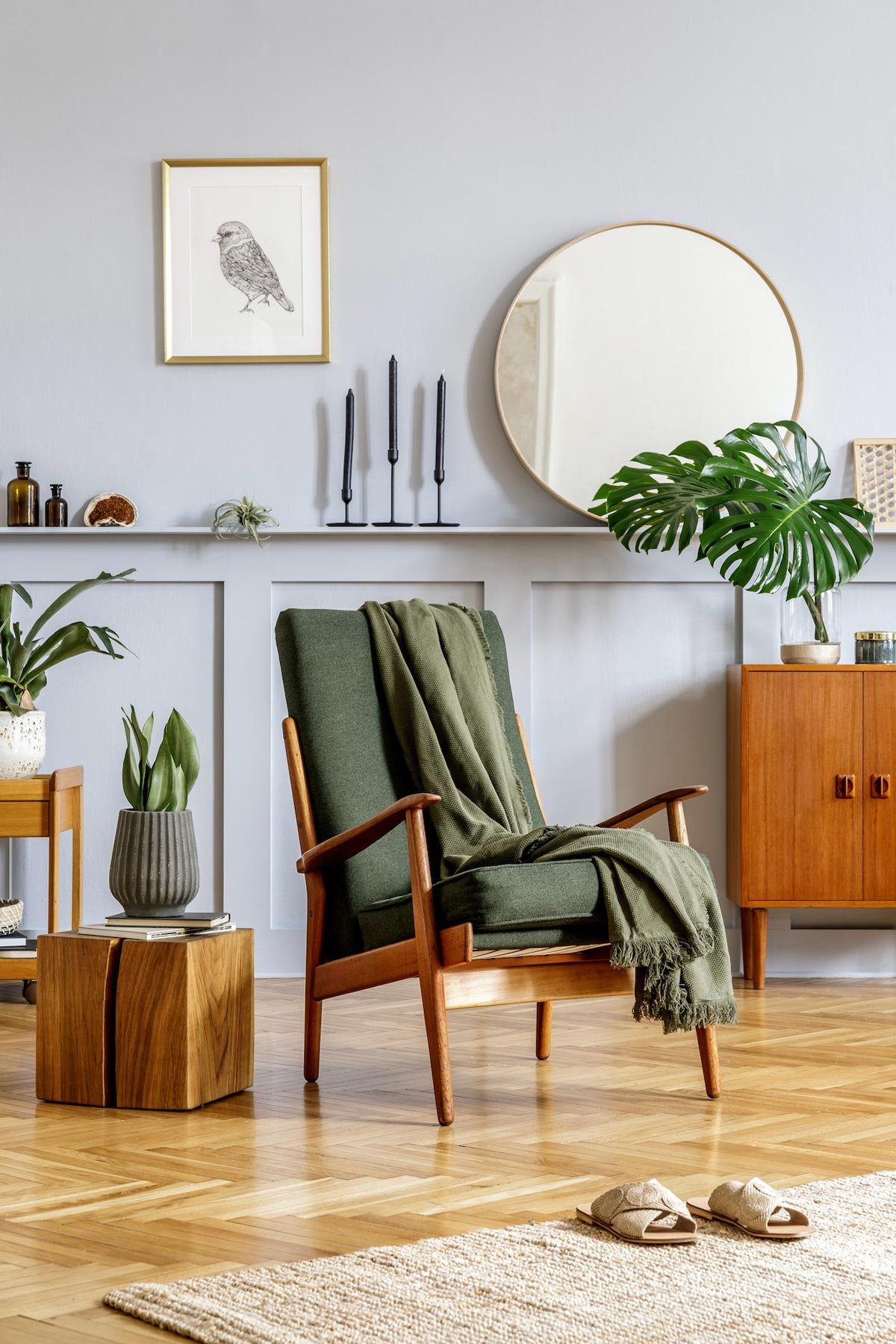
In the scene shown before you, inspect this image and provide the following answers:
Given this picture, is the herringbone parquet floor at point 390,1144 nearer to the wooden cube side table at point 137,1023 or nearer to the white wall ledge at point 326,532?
the wooden cube side table at point 137,1023

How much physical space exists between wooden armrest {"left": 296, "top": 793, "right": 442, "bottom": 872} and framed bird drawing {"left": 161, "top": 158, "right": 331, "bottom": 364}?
6.61ft

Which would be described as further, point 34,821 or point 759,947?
point 759,947

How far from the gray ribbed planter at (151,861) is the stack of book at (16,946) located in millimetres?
1084

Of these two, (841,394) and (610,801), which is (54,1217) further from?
(841,394)

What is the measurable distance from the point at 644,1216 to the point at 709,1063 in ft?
3.17

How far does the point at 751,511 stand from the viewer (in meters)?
4.19

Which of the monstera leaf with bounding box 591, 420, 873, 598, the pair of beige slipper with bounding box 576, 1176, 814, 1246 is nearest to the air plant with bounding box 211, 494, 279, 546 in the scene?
the monstera leaf with bounding box 591, 420, 873, 598

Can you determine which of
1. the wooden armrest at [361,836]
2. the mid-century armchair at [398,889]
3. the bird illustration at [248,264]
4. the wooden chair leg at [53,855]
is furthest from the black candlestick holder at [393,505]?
the wooden armrest at [361,836]

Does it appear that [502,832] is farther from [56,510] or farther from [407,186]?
[407,186]

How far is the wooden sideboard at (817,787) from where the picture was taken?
4.08 m

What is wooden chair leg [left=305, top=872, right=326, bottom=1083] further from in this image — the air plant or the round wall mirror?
the round wall mirror

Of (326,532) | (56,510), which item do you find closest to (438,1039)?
(326,532)

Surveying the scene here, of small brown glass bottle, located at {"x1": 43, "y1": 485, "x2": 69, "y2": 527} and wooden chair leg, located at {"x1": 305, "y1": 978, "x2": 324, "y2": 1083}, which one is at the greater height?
small brown glass bottle, located at {"x1": 43, "y1": 485, "x2": 69, "y2": 527}

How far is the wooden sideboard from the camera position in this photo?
4.08 meters
